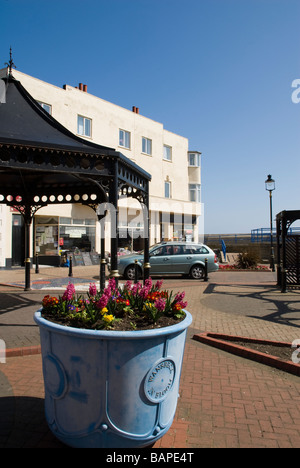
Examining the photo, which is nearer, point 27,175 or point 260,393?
point 260,393

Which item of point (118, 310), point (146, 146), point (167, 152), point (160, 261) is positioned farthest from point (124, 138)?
point (118, 310)

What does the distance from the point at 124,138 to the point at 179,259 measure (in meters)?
14.2

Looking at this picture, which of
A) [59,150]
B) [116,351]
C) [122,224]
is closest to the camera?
[116,351]

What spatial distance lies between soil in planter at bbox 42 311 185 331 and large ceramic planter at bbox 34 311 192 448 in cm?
19

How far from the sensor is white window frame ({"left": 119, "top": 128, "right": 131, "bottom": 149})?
2631 centimetres

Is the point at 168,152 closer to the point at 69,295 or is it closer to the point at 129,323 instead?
the point at 69,295

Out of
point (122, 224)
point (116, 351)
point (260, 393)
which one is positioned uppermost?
point (122, 224)

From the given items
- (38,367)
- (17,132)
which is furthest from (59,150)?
(38,367)

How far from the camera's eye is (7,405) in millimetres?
3740

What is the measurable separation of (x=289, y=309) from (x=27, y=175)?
25.5 ft

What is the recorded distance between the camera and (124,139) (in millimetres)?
26656

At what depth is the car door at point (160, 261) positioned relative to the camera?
1546cm

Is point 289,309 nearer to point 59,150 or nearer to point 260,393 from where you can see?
point 260,393

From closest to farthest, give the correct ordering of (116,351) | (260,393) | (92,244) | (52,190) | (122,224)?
(116,351) → (260,393) → (52,190) → (92,244) → (122,224)
